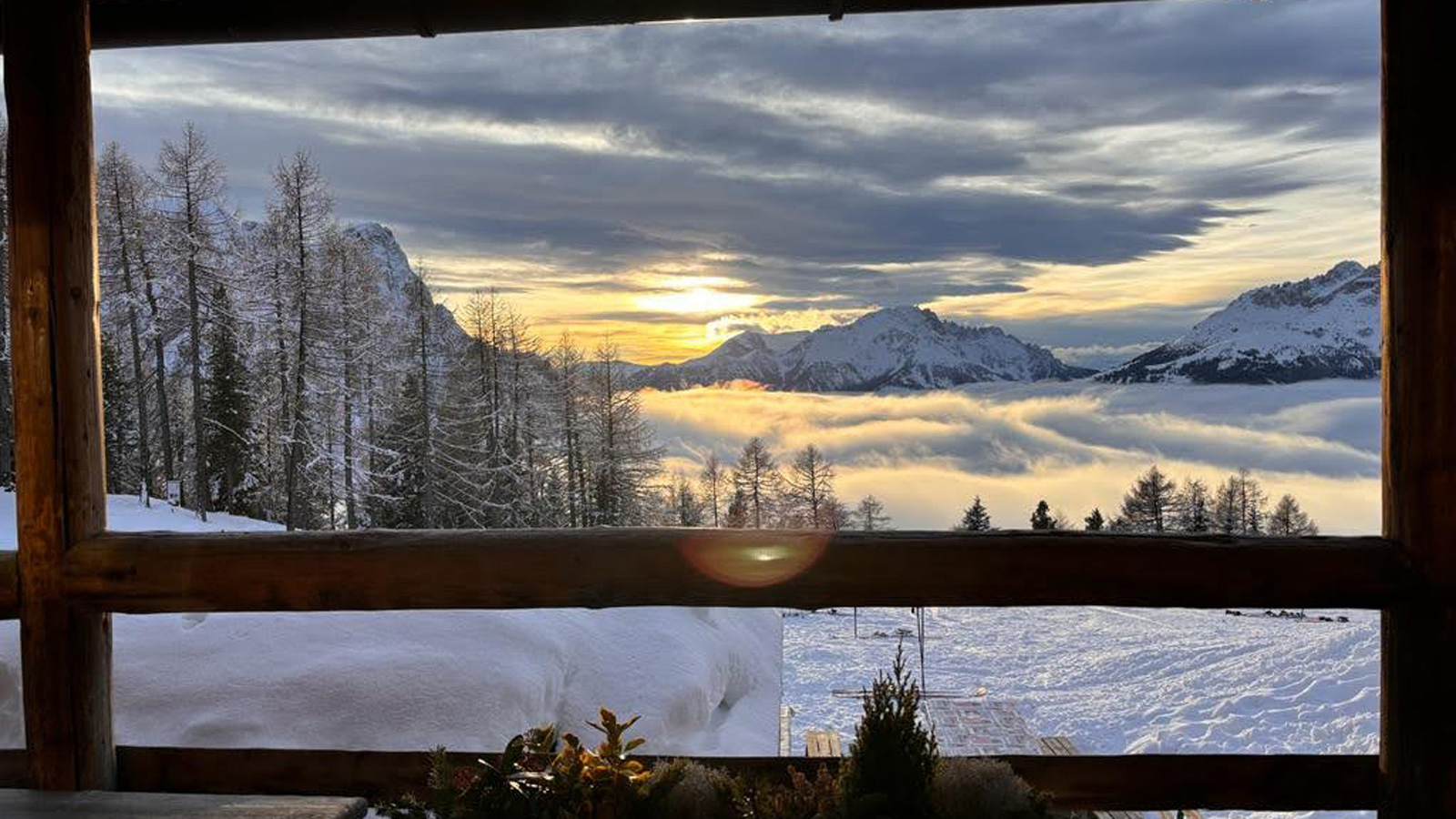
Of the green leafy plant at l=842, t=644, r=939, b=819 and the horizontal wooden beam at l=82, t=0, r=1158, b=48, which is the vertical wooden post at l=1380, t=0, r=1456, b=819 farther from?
the green leafy plant at l=842, t=644, r=939, b=819

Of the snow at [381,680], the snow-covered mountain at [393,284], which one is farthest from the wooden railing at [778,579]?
the snow-covered mountain at [393,284]

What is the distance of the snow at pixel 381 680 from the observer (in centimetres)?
396

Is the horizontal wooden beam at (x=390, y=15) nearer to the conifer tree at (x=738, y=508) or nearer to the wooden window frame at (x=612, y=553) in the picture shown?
the wooden window frame at (x=612, y=553)

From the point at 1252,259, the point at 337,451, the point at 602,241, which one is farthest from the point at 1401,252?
the point at 337,451

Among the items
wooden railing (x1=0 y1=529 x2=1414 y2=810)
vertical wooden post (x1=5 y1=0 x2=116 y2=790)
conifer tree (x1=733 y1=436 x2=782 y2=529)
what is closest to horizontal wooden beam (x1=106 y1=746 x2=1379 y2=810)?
wooden railing (x1=0 y1=529 x2=1414 y2=810)

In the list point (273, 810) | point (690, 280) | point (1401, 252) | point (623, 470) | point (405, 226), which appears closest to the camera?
point (273, 810)

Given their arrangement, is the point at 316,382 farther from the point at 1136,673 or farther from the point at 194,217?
the point at 1136,673

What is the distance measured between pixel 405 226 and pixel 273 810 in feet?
36.5

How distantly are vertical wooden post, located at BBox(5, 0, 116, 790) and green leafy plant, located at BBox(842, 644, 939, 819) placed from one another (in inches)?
108

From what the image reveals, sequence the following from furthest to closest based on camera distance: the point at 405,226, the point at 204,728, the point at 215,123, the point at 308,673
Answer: the point at 215,123 → the point at 405,226 → the point at 308,673 → the point at 204,728

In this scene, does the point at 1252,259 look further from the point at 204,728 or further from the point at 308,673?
the point at 204,728

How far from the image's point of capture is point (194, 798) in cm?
217

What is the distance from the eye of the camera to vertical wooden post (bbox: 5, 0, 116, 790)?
3078 millimetres

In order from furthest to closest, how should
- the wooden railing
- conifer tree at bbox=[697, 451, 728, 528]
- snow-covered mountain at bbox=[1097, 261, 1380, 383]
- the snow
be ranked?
conifer tree at bbox=[697, 451, 728, 528] < snow-covered mountain at bbox=[1097, 261, 1380, 383] < the snow < the wooden railing
